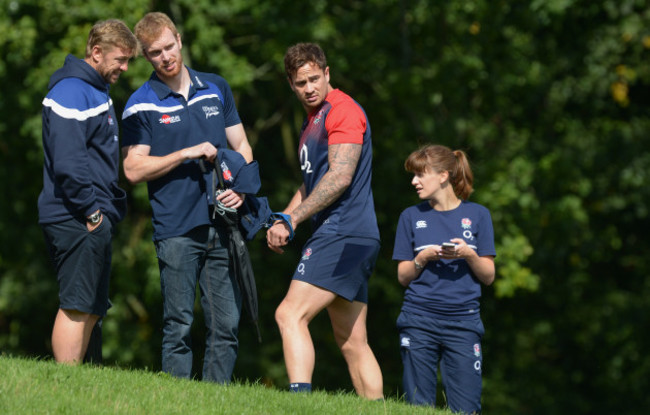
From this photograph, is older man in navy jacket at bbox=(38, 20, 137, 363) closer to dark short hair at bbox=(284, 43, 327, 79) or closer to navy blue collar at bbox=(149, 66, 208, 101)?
navy blue collar at bbox=(149, 66, 208, 101)

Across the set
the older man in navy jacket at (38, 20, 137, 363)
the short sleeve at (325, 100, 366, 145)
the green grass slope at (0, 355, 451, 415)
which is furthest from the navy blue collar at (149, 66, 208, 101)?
the green grass slope at (0, 355, 451, 415)

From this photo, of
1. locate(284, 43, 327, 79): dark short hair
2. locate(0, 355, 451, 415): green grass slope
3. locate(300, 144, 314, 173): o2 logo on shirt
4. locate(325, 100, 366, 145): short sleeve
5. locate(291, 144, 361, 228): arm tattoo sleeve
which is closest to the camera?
locate(0, 355, 451, 415): green grass slope

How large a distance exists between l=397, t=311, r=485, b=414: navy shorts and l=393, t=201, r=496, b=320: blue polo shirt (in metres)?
0.07

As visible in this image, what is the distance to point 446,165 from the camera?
21.4ft

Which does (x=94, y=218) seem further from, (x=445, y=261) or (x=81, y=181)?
(x=445, y=261)

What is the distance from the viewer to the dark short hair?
6.02 metres

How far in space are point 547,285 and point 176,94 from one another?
1275 centimetres

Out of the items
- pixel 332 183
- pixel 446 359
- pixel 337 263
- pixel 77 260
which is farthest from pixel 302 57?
pixel 446 359

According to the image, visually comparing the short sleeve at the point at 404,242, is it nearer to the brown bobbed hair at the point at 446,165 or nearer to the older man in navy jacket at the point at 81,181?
the brown bobbed hair at the point at 446,165

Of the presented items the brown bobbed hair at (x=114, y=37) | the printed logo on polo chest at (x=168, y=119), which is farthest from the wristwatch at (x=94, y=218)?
the brown bobbed hair at (x=114, y=37)

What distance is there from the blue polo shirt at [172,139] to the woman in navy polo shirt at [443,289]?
139 centimetres

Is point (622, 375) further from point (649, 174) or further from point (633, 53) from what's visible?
point (633, 53)

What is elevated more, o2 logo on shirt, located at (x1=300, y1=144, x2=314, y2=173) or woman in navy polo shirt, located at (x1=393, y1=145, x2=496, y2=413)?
o2 logo on shirt, located at (x1=300, y1=144, x2=314, y2=173)

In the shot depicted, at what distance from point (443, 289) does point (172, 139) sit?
6.53ft
